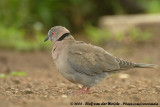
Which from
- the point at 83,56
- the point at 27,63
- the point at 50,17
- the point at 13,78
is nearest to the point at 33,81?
the point at 13,78

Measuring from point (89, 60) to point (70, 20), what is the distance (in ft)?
Result: 27.0

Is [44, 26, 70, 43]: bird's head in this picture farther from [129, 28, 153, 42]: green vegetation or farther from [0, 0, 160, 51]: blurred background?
[129, 28, 153, 42]: green vegetation

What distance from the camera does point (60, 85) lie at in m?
5.79

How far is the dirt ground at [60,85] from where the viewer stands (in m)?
4.27

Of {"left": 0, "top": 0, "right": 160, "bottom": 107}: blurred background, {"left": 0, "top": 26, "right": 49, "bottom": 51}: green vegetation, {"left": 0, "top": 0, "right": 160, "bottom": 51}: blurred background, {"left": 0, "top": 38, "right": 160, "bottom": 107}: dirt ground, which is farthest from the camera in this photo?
{"left": 0, "top": 0, "right": 160, "bottom": 51}: blurred background

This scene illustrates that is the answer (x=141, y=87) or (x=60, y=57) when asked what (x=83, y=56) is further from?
(x=141, y=87)

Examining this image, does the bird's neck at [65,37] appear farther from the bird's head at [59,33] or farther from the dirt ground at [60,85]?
the dirt ground at [60,85]

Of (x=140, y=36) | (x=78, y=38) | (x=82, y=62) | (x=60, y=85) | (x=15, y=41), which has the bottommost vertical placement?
(x=60, y=85)

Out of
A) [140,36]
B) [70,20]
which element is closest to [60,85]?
[140,36]

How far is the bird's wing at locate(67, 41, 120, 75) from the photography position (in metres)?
4.83

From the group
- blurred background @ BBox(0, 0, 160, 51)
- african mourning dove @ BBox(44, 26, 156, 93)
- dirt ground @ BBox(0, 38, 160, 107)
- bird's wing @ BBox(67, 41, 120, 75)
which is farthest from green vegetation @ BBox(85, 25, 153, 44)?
bird's wing @ BBox(67, 41, 120, 75)

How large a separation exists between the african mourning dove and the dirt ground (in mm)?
255

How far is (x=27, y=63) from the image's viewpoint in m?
8.34

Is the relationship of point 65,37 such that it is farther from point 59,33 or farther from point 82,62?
point 82,62
